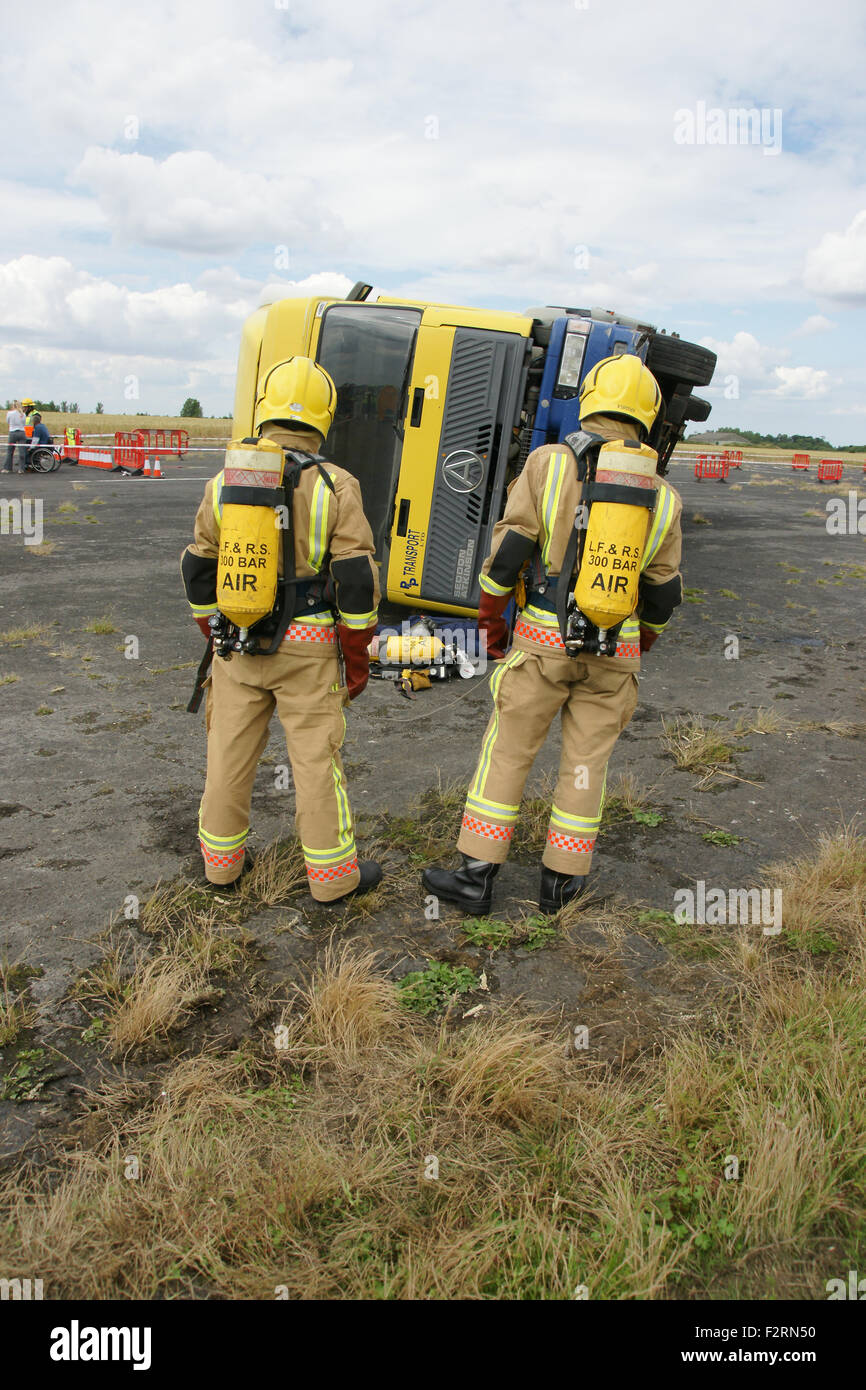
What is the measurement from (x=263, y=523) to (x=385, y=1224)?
7.35ft

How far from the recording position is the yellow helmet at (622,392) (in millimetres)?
3330

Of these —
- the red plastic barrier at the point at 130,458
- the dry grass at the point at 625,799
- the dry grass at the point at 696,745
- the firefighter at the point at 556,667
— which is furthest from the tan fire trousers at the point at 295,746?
the red plastic barrier at the point at 130,458

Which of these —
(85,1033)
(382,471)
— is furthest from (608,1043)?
(382,471)

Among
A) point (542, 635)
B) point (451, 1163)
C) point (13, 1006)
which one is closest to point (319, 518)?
point (542, 635)

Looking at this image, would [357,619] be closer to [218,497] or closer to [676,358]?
[218,497]

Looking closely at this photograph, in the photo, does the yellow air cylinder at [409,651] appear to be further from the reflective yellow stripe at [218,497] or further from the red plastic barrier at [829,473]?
the red plastic barrier at [829,473]

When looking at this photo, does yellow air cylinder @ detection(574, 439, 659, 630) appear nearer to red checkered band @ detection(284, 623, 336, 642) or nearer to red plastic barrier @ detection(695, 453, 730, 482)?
red checkered band @ detection(284, 623, 336, 642)

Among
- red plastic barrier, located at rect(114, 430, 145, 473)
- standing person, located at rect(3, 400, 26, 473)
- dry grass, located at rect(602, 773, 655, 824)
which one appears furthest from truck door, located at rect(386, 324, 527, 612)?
red plastic barrier, located at rect(114, 430, 145, 473)

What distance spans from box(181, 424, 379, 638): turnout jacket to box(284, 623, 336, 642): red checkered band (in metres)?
0.01

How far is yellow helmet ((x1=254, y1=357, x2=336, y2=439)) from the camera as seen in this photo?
335 centimetres

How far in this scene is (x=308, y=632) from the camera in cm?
349

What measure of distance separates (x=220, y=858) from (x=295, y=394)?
75.4 inches

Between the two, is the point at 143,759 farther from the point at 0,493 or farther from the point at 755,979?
the point at 0,493
